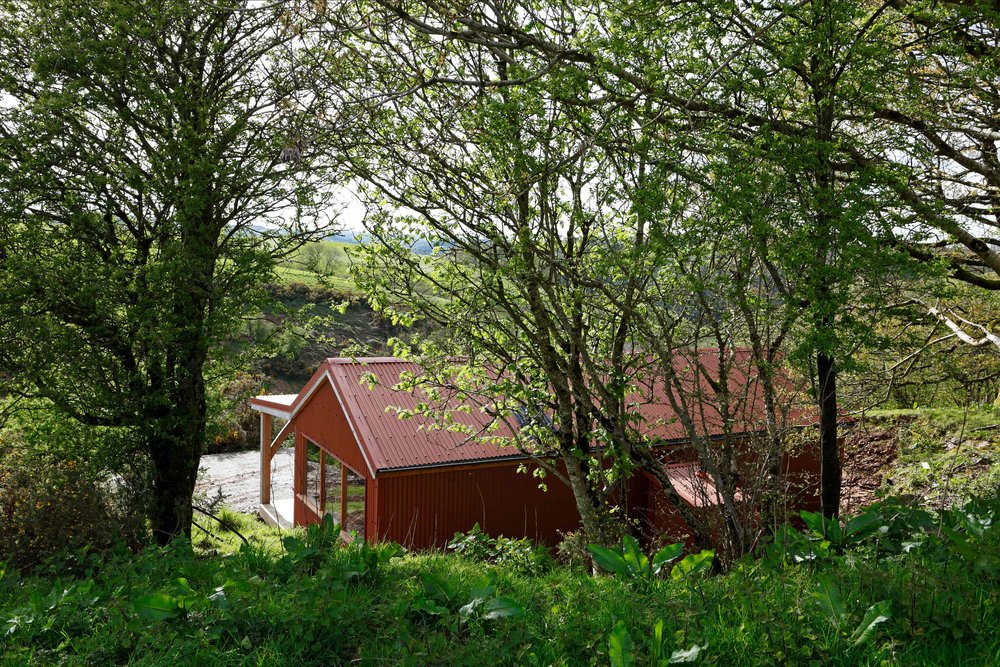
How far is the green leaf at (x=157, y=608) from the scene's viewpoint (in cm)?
315

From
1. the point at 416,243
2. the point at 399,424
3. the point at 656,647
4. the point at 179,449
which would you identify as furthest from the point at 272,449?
the point at 656,647

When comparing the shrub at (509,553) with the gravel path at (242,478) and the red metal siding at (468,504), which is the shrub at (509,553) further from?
the gravel path at (242,478)

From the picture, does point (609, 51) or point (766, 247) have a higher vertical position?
point (609, 51)

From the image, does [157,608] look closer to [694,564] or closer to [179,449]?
[694,564]

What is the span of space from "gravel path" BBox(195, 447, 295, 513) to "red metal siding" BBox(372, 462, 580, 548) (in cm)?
707

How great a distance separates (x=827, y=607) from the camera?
9.14 feet

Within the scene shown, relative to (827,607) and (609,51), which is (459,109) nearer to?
(609,51)

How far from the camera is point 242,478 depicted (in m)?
21.6

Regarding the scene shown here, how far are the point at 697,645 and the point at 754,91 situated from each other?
5.04 metres

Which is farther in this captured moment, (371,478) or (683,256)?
(371,478)

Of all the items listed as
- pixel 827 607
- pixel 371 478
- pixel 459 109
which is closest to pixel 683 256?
pixel 459 109

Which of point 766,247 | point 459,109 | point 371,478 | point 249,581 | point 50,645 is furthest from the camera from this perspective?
point 371,478

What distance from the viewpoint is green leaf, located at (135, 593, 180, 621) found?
3.15m

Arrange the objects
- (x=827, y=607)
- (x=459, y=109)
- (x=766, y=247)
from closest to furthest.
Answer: (x=827, y=607) → (x=766, y=247) → (x=459, y=109)
